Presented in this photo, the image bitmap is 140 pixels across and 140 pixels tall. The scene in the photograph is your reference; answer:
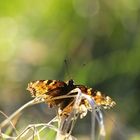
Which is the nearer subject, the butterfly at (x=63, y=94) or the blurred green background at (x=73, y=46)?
the butterfly at (x=63, y=94)

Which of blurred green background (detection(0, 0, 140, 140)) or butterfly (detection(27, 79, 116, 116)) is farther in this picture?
blurred green background (detection(0, 0, 140, 140))

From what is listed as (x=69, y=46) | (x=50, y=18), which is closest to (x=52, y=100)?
(x=69, y=46)

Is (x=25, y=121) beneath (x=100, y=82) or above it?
beneath

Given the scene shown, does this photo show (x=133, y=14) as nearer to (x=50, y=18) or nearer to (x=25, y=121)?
(x=50, y=18)

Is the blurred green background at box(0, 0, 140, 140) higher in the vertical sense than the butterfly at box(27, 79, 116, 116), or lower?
higher

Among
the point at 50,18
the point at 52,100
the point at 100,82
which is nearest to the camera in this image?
the point at 52,100

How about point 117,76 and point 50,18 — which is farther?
point 50,18
